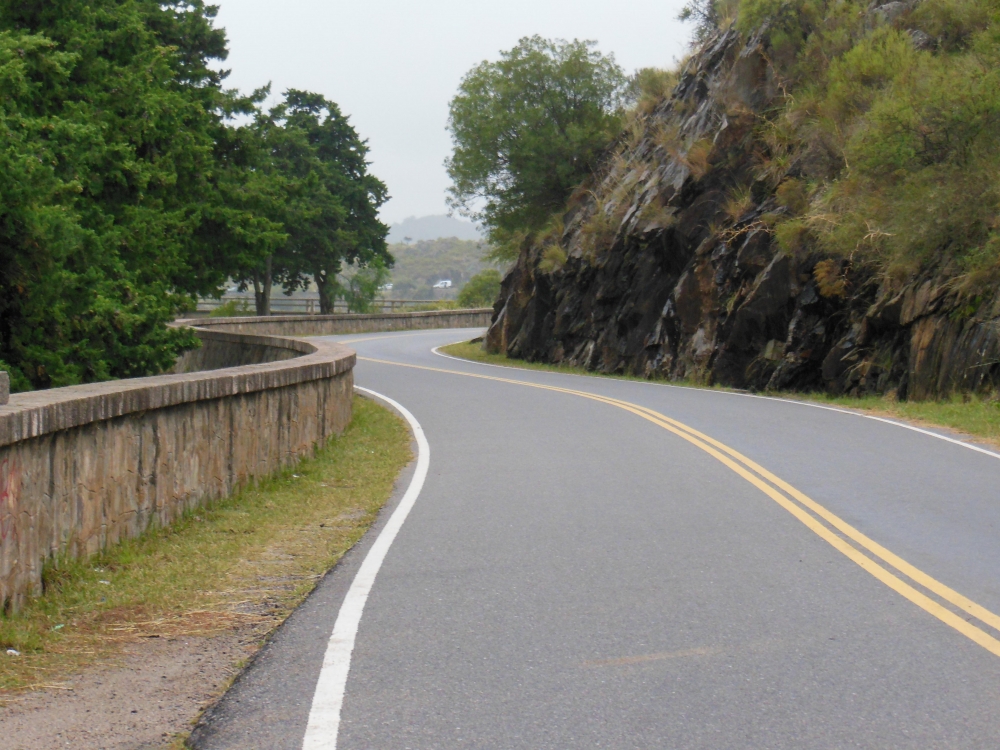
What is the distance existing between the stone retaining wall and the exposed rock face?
12.0 meters

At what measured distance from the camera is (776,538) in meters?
8.18

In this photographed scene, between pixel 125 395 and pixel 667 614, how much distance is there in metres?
4.14

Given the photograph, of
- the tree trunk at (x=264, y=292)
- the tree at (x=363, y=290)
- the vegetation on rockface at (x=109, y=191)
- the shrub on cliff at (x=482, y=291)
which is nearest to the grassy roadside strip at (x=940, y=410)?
the vegetation on rockface at (x=109, y=191)

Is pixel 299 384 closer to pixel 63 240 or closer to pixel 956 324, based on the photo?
pixel 63 240

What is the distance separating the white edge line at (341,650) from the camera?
4414 millimetres

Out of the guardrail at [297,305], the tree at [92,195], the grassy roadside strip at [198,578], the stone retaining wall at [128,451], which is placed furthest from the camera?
the guardrail at [297,305]

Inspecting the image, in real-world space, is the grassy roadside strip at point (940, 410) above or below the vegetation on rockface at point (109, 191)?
below

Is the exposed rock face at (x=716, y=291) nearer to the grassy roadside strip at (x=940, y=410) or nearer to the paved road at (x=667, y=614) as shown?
the grassy roadside strip at (x=940, y=410)

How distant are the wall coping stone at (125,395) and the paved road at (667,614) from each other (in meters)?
1.89

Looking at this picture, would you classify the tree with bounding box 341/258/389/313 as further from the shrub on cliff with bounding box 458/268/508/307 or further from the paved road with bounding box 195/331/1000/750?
the paved road with bounding box 195/331/1000/750

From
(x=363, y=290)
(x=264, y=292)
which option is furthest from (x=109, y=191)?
(x=363, y=290)

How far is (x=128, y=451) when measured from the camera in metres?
7.87

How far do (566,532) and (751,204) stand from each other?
19.6 meters

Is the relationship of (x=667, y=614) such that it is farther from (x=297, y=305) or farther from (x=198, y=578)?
(x=297, y=305)
